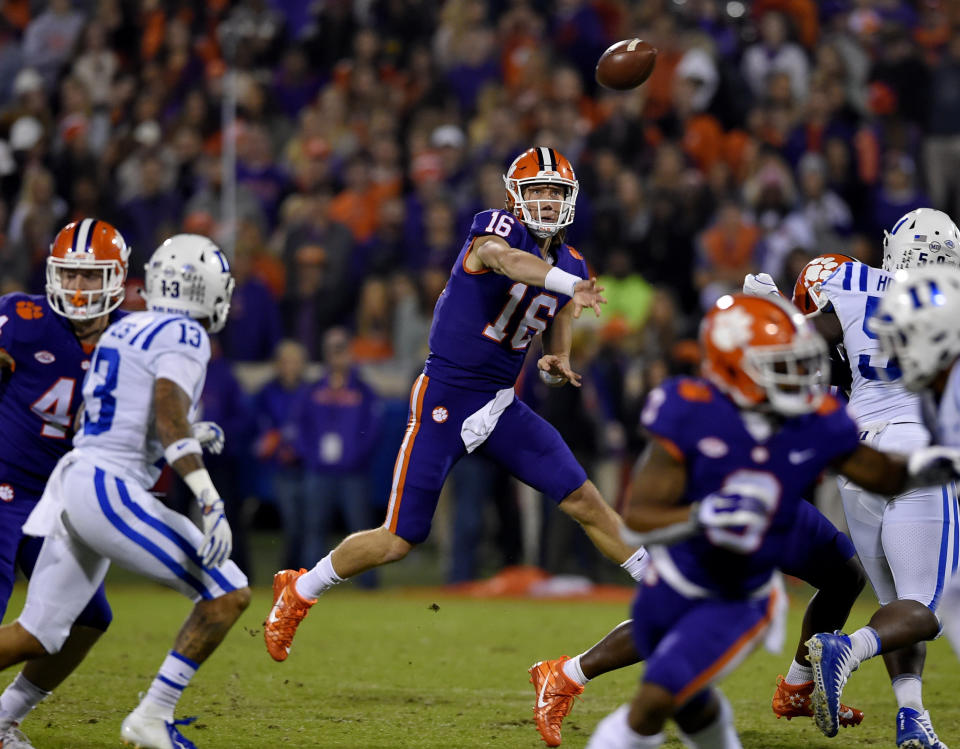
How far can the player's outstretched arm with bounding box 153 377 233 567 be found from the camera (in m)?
4.19

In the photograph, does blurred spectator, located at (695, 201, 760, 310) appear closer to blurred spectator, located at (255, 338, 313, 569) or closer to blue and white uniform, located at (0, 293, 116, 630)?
blurred spectator, located at (255, 338, 313, 569)

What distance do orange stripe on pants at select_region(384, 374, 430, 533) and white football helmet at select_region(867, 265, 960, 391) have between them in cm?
212

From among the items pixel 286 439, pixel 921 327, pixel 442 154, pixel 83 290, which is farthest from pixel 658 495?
pixel 442 154

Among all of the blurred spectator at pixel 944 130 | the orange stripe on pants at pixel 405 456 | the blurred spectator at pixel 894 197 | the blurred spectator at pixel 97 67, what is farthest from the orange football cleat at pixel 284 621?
the blurred spectator at pixel 97 67

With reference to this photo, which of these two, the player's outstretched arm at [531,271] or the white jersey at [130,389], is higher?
the player's outstretched arm at [531,271]

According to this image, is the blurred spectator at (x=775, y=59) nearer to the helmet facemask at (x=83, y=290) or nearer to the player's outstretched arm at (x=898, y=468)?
the helmet facemask at (x=83, y=290)

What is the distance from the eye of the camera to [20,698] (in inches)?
181

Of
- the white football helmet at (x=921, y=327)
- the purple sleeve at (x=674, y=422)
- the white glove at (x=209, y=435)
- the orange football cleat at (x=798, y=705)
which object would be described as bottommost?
the orange football cleat at (x=798, y=705)

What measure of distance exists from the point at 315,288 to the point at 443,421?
18.7ft

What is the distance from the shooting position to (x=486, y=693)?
602cm

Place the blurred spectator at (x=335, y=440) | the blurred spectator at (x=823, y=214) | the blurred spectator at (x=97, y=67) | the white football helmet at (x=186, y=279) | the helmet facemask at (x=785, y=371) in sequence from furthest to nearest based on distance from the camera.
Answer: the blurred spectator at (x=97, y=67) < the blurred spectator at (x=823, y=214) < the blurred spectator at (x=335, y=440) < the white football helmet at (x=186, y=279) < the helmet facemask at (x=785, y=371)

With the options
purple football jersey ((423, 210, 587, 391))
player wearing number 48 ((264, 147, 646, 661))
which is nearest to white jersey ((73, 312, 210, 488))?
player wearing number 48 ((264, 147, 646, 661))

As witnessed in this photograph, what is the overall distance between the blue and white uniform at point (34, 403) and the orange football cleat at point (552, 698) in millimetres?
1690

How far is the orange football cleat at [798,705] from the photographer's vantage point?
5.15 meters
